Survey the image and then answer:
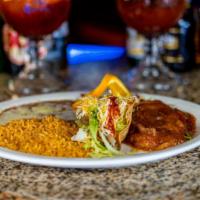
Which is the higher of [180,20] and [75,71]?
[180,20]

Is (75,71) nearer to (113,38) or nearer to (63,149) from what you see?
(113,38)

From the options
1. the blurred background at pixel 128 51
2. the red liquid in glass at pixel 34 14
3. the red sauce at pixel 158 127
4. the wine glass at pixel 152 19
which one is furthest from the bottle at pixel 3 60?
the red sauce at pixel 158 127

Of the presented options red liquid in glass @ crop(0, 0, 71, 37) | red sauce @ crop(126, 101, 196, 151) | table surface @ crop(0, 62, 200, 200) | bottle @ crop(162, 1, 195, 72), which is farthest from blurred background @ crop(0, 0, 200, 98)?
table surface @ crop(0, 62, 200, 200)

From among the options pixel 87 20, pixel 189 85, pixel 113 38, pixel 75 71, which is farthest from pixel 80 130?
pixel 87 20

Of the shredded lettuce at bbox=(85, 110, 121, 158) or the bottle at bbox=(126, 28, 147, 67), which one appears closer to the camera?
the shredded lettuce at bbox=(85, 110, 121, 158)

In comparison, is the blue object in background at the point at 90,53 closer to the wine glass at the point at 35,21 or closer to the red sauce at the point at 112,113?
the wine glass at the point at 35,21

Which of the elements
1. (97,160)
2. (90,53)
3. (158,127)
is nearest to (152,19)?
(90,53)

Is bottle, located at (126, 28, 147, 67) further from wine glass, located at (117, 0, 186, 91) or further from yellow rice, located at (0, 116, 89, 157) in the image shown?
yellow rice, located at (0, 116, 89, 157)

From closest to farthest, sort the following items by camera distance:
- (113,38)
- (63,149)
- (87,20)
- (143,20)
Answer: (63,149) → (143,20) → (113,38) → (87,20)
